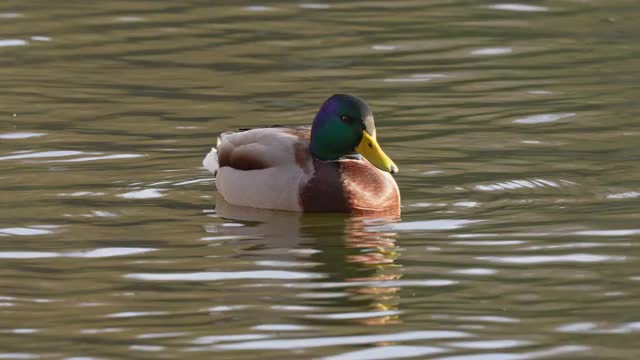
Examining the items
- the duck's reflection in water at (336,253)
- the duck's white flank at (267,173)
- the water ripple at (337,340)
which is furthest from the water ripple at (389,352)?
the duck's white flank at (267,173)

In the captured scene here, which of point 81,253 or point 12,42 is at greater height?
point 12,42

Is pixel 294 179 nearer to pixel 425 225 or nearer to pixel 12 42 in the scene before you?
pixel 425 225

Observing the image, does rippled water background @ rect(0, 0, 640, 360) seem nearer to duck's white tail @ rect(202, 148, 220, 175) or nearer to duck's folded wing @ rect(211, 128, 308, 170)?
duck's white tail @ rect(202, 148, 220, 175)

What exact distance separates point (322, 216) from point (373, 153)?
1.64 ft

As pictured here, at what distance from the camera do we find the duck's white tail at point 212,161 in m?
11.7

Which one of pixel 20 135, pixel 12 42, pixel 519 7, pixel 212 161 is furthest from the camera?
pixel 519 7

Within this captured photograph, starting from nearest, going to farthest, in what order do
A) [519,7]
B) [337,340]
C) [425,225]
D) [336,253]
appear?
[337,340] < [336,253] < [425,225] < [519,7]

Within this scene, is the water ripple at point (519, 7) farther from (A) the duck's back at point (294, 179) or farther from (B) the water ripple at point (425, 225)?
(B) the water ripple at point (425, 225)

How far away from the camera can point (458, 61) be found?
15.7m

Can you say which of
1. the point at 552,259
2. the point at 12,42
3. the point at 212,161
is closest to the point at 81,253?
the point at 212,161

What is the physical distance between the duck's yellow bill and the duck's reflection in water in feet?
1.02

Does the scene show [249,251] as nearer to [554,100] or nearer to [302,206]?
[302,206]

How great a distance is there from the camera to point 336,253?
9.86 m

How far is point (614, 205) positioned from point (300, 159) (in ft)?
6.37
